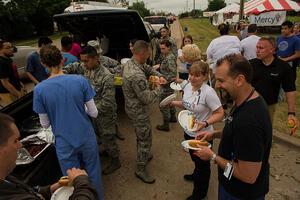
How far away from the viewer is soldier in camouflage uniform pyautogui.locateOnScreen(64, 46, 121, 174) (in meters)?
3.66

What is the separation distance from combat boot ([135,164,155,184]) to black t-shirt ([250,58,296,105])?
212 centimetres

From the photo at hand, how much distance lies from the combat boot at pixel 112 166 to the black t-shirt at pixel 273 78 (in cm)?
252

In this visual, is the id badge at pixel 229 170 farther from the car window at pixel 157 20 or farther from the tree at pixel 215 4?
the tree at pixel 215 4

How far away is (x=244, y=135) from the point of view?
6.08 ft

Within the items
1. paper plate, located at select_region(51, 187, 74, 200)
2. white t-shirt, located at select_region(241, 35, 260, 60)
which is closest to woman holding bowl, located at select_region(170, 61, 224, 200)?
paper plate, located at select_region(51, 187, 74, 200)

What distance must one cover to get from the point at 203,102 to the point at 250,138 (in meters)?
1.32

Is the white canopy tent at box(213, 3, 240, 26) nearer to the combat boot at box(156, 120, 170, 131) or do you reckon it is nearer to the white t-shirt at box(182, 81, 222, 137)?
the combat boot at box(156, 120, 170, 131)

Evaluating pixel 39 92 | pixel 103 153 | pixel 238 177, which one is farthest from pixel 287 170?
pixel 39 92

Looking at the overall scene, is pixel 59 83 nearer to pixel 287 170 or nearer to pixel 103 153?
pixel 103 153

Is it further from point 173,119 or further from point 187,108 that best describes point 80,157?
point 173,119

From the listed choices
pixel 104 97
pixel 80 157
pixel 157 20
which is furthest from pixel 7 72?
pixel 157 20

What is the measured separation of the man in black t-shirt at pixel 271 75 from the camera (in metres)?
3.58

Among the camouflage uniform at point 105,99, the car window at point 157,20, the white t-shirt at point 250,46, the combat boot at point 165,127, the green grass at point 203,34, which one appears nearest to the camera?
the camouflage uniform at point 105,99

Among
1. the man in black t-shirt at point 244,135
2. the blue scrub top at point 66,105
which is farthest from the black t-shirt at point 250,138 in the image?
the blue scrub top at point 66,105
